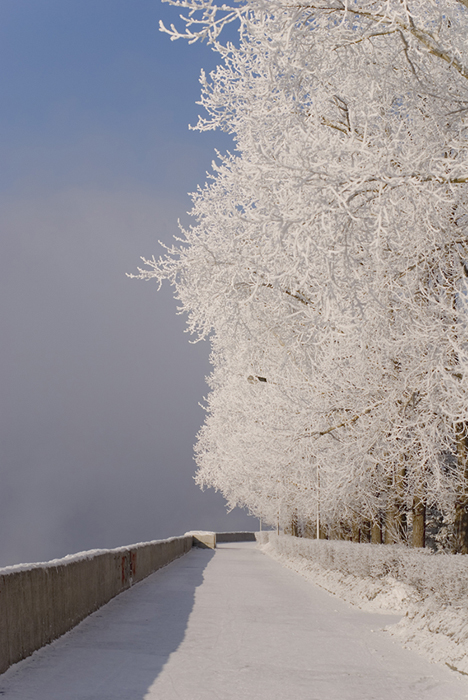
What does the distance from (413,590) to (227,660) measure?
17.0ft

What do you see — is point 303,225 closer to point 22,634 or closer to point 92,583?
point 22,634

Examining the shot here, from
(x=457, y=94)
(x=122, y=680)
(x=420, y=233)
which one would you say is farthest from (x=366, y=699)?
(x=457, y=94)

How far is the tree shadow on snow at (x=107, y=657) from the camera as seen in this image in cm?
566

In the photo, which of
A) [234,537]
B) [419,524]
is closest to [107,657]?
[419,524]

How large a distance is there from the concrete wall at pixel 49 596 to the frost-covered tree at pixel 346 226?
3729 mm

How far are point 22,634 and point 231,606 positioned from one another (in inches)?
233

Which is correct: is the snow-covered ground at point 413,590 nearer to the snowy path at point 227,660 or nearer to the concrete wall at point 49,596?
the snowy path at point 227,660

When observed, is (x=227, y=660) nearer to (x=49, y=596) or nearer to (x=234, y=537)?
(x=49, y=596)

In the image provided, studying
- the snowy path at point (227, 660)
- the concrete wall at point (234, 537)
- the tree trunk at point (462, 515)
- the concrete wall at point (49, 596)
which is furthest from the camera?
the concrete wall at point (234, 537)

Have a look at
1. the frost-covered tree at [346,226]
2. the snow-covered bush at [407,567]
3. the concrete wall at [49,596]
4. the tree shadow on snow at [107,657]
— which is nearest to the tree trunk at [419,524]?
the frost-covered tree at [346,226]

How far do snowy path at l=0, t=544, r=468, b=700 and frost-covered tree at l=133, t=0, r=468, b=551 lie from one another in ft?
9.22

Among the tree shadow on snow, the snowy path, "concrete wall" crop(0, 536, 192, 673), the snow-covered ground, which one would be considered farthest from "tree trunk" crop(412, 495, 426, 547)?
"concrete wall" crop(0, 536, 192, 673)

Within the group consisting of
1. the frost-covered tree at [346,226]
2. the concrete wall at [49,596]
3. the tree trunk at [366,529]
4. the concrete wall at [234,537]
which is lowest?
the concrete wall at [234,537]

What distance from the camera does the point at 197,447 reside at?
152 feet
